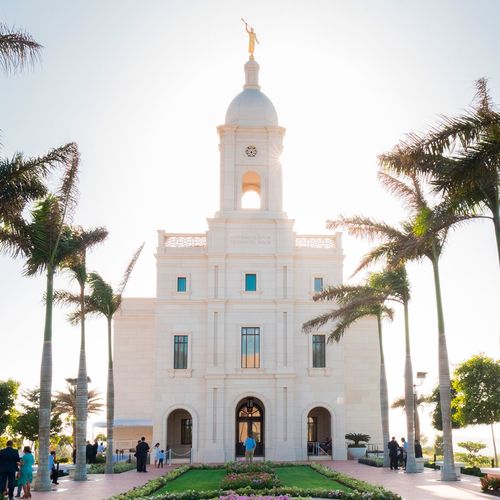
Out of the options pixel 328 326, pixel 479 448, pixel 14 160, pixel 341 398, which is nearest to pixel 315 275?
pixel 328 326

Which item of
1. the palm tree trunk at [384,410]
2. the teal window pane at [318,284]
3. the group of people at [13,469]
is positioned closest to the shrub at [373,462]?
the palm tree trunk at [384,410]

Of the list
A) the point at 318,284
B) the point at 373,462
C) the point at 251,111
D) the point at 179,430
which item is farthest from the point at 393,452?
the point at 251,111

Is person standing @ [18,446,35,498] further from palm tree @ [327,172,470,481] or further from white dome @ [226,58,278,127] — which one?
white dome @ [226,58,278,127]

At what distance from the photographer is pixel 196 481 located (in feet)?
91.4

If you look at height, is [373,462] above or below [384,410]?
below

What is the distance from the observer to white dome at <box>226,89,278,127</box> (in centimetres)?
4603

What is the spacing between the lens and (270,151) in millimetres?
46062

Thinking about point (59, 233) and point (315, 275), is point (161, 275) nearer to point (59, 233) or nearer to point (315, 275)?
point (315, 275)

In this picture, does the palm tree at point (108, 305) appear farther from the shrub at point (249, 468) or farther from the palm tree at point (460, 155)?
the palm tree at point (460, 155)

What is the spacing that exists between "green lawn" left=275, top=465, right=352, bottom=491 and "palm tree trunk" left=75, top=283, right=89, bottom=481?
7479mm

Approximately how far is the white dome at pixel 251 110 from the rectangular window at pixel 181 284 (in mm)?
9496

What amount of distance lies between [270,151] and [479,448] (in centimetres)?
2277

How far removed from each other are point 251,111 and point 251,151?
92.9 inches

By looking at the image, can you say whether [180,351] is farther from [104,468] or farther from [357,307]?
[357,307]
